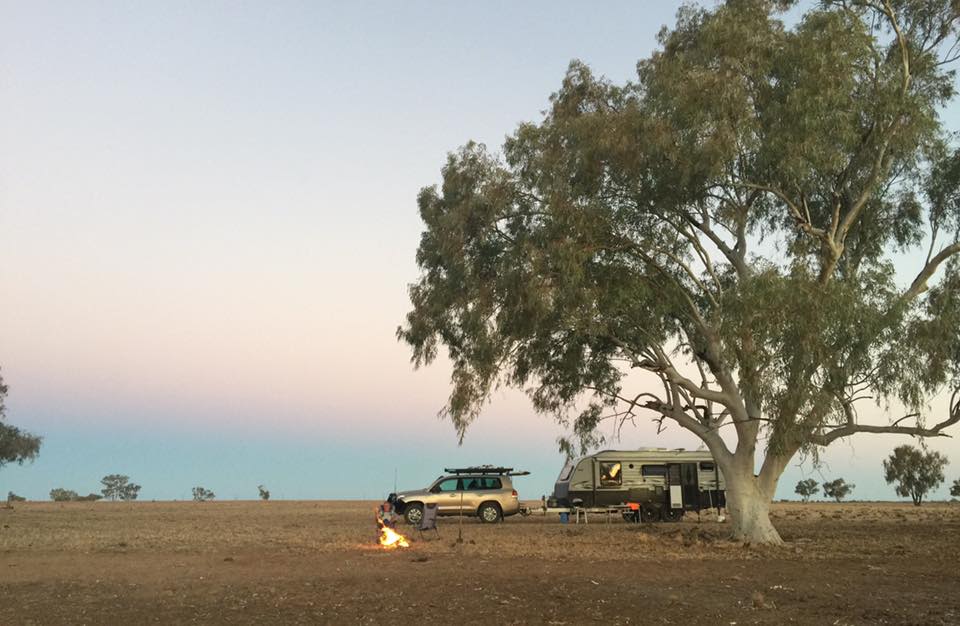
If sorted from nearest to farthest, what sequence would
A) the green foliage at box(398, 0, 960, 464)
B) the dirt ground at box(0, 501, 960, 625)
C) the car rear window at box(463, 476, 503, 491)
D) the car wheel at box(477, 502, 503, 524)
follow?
1. the dirt ground at box(0, 501, 960, 625)
2. the green foliage at box(398, 0, 960, 464)
3. the car wheel at box(477, 502, 503, 524)
4. the car rear window at box(463, 476, 503, 491)

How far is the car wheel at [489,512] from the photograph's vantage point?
114 feet

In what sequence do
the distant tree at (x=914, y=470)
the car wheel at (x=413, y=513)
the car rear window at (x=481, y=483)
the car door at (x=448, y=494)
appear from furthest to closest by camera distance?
the distant tree at (x=914, y=470) < the car rear window at (x=481, y=483) < the car door at (x=448, y=494) < the car wheel at (x=413, y=513)

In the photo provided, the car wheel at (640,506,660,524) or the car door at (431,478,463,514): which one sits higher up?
the car door at (431,478,463,514)

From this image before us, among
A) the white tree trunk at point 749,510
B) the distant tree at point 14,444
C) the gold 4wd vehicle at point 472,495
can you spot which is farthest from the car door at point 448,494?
the distant tree at point 14,444

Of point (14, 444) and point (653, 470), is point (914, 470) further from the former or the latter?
point (14, 444)

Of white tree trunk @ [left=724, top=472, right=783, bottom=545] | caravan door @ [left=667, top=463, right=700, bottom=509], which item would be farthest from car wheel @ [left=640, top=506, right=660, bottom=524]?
white tree trunk @ [left=724, top=472, right=783, bottom=545]

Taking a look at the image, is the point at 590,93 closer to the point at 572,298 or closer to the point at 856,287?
the point at 572,298

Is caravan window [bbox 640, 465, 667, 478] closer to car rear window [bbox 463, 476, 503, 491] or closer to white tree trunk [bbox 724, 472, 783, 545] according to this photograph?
car rear window [bbox 463, 476, 503, 491]

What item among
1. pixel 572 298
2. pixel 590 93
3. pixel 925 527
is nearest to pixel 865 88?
pixel 590 93

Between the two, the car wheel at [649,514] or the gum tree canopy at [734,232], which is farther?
the car wheel at [649,514]

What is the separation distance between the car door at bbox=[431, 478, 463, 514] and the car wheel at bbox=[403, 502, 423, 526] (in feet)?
3.12

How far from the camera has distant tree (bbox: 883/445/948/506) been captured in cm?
5575

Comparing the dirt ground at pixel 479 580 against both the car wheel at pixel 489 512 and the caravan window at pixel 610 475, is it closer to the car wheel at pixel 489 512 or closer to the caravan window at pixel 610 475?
the car wheel at pixel 489 512

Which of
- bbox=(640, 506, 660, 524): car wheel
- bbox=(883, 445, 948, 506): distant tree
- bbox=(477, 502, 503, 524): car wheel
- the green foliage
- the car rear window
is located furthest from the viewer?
bbox=(883, 445, 948, 506): distant tree
